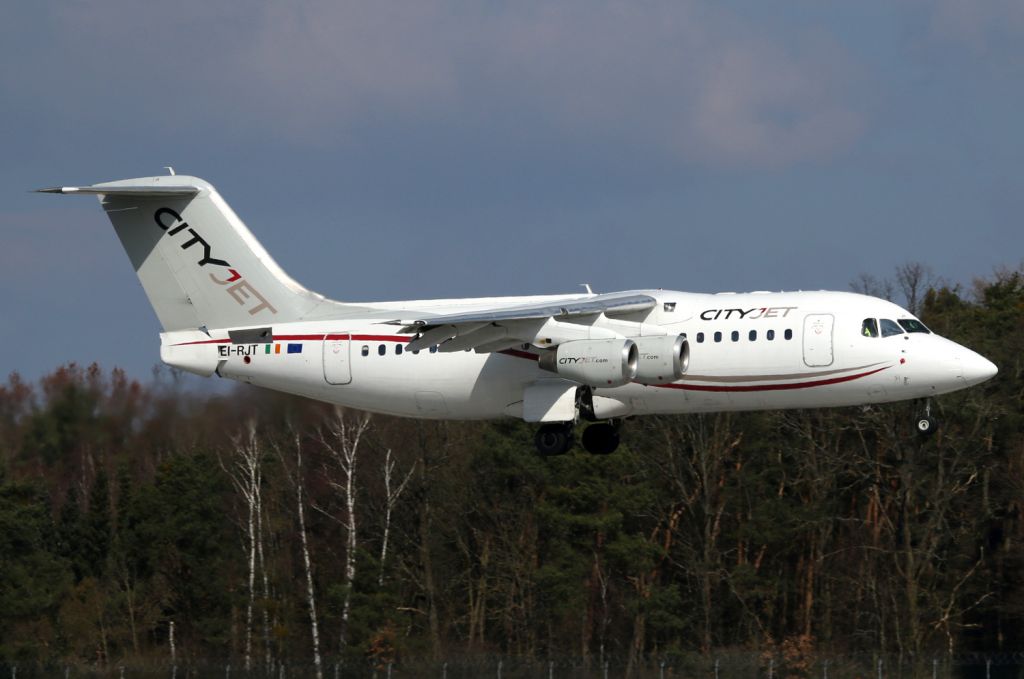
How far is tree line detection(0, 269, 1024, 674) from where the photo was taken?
3052 centimetres

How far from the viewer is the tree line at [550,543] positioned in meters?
30.5

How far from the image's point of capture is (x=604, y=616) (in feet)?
110

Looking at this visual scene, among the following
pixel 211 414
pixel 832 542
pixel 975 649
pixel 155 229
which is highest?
pixel 155 229

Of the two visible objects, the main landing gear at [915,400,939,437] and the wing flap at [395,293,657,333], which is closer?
the wing flap at [395,293,657,333]

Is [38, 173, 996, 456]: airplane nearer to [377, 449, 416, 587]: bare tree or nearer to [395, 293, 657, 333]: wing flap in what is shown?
[395, 293, 657, 333]: wing flap

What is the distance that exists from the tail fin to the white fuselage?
0.32 meters

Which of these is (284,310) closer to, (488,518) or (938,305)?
(488,518)

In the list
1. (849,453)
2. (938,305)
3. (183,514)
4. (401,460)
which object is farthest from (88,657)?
(938,305)

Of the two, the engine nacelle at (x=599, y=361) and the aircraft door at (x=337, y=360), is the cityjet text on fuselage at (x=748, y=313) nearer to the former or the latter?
the engine nacelle at (x=599, y=361)

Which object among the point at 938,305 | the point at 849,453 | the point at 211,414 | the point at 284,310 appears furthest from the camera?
the point at 938,305

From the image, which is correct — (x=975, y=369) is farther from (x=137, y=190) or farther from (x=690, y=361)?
(x=137, y=190)

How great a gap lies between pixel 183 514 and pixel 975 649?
16798mm

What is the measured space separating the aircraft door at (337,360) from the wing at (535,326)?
1.58 metres

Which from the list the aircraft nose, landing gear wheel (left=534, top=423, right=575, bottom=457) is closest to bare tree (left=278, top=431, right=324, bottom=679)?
landing gear wheel (left=534, top=423, right=575, bottom=457)
